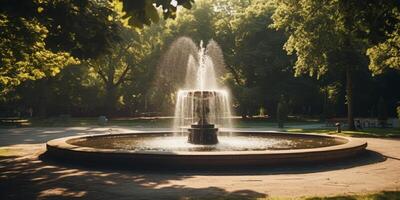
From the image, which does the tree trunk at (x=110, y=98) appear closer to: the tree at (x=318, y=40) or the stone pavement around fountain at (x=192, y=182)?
the tree at (x=318, y=40)

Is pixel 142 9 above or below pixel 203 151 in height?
above

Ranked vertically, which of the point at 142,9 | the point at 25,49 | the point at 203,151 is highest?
the point at 25,49

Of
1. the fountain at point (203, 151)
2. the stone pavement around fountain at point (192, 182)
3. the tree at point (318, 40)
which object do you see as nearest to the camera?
the stone pavement around fountain at point (192, 182)

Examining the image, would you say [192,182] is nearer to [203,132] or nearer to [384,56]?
[203,132]

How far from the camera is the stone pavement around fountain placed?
998 cm

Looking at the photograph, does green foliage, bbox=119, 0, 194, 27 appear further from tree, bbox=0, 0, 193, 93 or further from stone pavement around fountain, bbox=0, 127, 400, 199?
tree, bbox=0, 0, 193, 93

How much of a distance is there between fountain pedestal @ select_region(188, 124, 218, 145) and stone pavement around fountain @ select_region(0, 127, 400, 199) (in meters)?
7.36

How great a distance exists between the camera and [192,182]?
37.6 feet

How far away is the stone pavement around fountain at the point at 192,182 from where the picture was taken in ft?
32.8

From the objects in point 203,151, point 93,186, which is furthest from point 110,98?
point 93,186

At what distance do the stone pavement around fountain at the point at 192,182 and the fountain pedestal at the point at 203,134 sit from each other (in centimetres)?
736

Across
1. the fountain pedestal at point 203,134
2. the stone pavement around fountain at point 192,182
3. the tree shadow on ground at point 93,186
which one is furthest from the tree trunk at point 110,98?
the tree shadow on ground at point 93,186

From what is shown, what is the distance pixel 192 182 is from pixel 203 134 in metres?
9.29

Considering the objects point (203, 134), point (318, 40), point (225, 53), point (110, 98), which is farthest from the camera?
point (110, 98)
